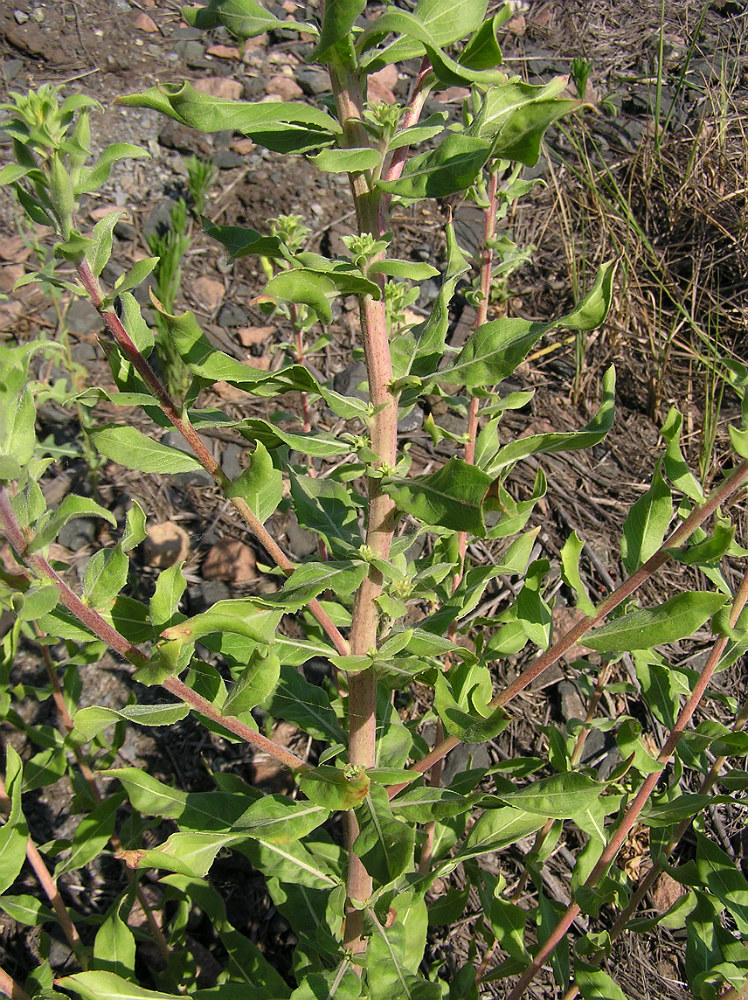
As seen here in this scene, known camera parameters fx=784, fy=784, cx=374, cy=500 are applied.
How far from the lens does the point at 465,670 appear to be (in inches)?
66.4

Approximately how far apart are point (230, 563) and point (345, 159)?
258 cm

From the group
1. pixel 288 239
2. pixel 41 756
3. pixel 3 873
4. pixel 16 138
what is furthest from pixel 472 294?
pixel 3 873

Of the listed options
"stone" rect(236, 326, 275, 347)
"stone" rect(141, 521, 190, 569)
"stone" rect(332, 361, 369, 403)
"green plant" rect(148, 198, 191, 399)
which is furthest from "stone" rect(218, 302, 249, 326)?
"stone" rect(141, 521, 190, 569)

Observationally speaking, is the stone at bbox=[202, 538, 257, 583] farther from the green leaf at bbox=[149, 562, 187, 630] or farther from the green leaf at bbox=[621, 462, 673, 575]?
the green leaf at bbox=[621, 462, 673, 575]

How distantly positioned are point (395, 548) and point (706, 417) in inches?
91.6

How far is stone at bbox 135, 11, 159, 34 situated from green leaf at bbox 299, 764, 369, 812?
18.8 ft

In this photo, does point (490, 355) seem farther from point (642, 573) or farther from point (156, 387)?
point (156, 387)

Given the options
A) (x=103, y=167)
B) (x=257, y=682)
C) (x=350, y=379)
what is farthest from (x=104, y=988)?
(x=350, y=379)

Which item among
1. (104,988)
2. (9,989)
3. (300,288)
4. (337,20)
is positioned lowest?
(9,989)

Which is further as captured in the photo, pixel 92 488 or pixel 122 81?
pixel 122 81

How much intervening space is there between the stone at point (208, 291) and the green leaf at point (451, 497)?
3.39 metres

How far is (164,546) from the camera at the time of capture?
3584 mm

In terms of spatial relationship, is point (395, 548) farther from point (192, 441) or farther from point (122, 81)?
point (122, 81)

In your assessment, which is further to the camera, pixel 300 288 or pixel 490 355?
pixel 490 355
